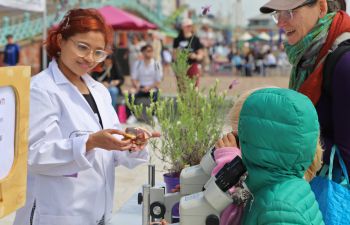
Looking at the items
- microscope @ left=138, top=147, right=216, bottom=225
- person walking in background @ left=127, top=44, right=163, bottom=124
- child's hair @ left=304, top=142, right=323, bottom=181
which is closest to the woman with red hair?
microscope @ left=138, top=147, right=216, bottom=225

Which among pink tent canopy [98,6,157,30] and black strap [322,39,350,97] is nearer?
black strap [322,39,350,97]

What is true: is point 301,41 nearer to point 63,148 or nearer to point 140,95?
point 63,148

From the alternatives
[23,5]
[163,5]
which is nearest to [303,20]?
[23,5]

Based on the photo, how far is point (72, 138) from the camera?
207 centimetres

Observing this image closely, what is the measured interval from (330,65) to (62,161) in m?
0.97

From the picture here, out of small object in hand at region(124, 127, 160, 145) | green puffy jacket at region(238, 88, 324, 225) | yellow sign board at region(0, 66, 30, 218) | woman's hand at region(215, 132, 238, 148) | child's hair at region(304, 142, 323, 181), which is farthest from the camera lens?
small object in hand at region(124, 127, 160, 145)

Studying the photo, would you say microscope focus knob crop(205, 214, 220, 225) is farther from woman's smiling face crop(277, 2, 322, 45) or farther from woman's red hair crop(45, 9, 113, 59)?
woman's red hair crop(45, 9, 113, 59)

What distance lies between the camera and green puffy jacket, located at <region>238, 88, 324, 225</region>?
4.80 ft

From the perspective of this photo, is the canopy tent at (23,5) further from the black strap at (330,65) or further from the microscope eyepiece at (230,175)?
the microscope eyepiece at (230,175)

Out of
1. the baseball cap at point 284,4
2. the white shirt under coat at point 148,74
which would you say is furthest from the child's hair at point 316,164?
the white shirt under coat at point 148,74

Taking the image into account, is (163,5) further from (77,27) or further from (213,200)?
(213,200)

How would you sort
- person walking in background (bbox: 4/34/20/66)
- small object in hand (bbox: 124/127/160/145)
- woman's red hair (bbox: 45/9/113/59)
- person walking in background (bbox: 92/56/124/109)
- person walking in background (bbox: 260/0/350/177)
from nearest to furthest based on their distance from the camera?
1. person walking in background (bbox: 260/0/350/177)
2. small object in hand (bbox: 124/127/160/145)
3. woman's red hair (bbox: 45/9/113/59)
4. person walking in background (bbox: 92/56/124/109)
5. person walking in background (bbox: 4/34/20/66)

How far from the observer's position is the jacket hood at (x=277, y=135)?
4.84 ft

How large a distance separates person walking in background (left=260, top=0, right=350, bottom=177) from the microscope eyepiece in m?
0.49
